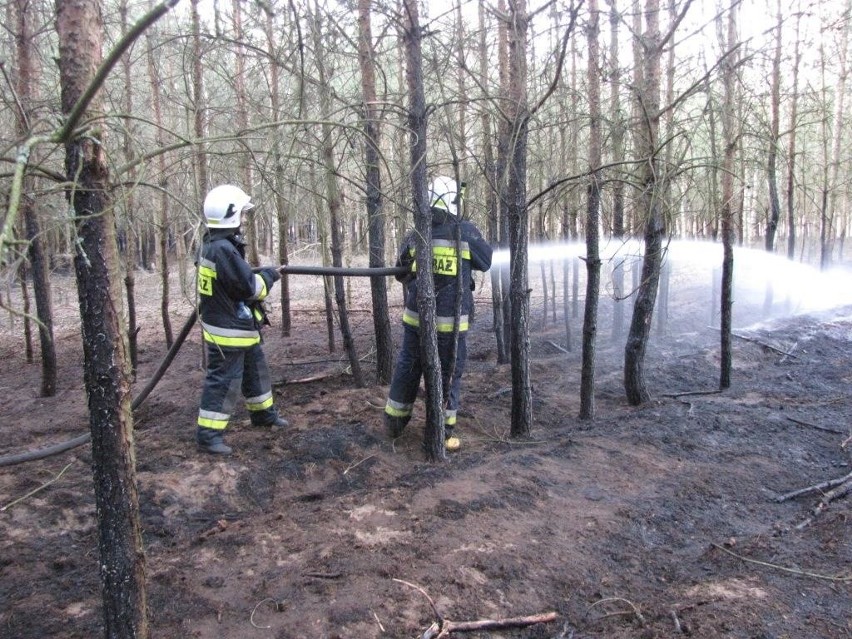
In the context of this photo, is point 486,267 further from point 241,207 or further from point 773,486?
point 773,486

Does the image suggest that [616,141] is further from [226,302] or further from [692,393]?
[226,302]

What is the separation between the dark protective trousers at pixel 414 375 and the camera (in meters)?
5.53

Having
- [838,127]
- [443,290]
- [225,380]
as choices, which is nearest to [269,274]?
[225,380]

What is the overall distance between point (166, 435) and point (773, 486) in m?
5.16

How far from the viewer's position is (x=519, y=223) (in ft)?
17.7

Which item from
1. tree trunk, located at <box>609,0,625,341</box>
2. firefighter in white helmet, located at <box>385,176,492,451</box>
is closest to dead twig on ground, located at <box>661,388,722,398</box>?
tree trunk, located at <box>609,0,625,341</box>

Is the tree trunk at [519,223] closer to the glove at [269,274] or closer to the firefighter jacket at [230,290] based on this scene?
the glove at [269,274]

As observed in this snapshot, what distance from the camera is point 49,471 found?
5.03 meters

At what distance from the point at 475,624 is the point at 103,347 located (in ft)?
6.58

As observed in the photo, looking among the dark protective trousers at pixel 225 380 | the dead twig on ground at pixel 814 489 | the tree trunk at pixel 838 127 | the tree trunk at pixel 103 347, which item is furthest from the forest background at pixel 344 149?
the tree trunk at pixel 838 127

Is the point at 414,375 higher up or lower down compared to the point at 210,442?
higher up

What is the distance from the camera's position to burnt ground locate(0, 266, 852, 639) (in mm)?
3029

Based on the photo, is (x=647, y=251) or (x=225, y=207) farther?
(x=647, y=251)

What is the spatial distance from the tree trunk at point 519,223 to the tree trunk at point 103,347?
332cm
